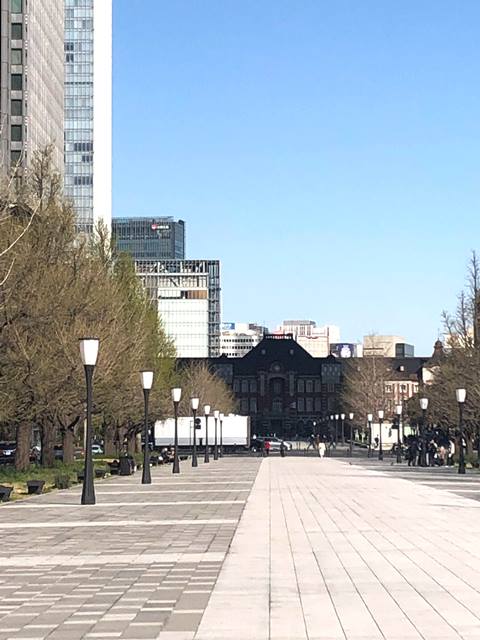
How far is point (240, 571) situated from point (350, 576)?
4.40 ft

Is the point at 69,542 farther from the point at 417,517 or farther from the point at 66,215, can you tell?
the point at 66,215

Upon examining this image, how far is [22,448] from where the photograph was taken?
42.5 metres

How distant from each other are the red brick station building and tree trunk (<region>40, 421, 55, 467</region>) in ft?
421

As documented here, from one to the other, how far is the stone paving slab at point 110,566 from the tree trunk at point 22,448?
50.3 ft

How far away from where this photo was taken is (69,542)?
667 inches

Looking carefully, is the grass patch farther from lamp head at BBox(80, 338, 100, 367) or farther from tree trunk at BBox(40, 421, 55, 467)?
lamp head at BBox(80, 338, 100, 367)

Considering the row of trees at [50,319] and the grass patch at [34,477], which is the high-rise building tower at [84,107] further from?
the grass patch at [34,477]

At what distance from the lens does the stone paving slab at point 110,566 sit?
9.84 metres

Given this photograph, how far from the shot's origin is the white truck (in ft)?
306

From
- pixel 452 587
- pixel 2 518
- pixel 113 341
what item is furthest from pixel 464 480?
pixel 452 587

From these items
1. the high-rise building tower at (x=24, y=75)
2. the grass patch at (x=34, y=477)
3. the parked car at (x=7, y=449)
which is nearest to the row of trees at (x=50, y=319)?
the grass patch at (x=34, y=477)

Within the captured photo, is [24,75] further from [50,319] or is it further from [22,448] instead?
[50,319]

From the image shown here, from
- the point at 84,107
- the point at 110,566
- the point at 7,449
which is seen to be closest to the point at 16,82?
the point at 7,449

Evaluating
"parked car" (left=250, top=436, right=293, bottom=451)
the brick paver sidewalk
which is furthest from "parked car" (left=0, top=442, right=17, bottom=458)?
the brick paver sidewalk
